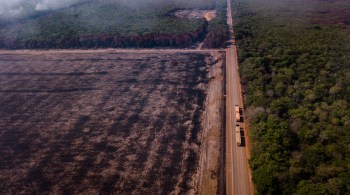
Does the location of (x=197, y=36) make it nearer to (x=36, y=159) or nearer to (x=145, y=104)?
(x=145, y=104)

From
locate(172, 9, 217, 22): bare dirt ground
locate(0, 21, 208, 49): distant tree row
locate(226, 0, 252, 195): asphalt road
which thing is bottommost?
locate(226, 0, 252, 195): asphalt road

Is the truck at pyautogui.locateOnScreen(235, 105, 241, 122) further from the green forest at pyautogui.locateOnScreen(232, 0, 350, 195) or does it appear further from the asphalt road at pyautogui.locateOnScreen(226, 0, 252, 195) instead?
the green forest at pyautogui.locateOnScreen(232, 0, 350, 195)

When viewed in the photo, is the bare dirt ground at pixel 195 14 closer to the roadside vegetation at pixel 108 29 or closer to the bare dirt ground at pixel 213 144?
the roadside vegetation at pixel 108 29

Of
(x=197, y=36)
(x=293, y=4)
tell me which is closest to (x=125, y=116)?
(x=197, y=36)

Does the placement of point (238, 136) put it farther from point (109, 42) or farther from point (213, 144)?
point (109, 42)

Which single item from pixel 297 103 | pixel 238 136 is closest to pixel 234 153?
pixel 238 136

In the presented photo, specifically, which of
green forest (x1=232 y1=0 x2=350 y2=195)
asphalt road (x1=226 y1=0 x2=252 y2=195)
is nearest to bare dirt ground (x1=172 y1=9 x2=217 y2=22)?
green forest (x1=232 y1=0 x2=350 y2=195)
